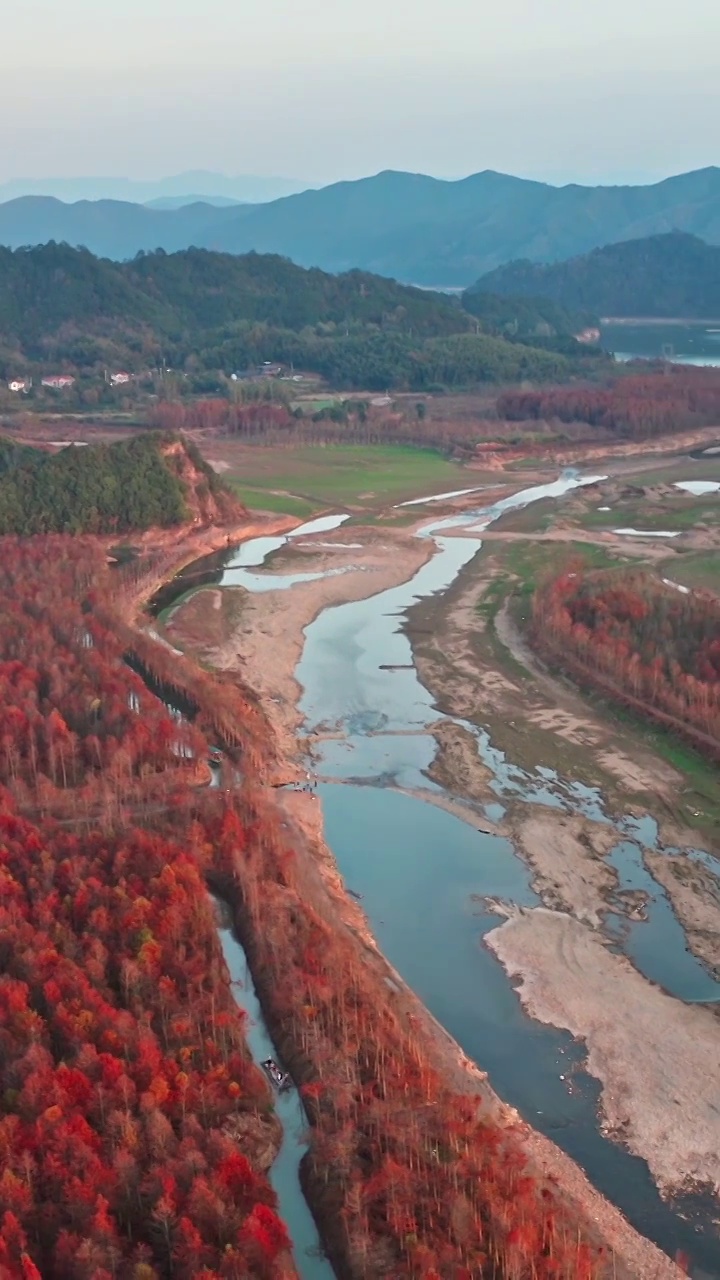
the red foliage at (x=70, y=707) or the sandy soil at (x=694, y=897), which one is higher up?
the red foliage at (x=70, y=707)

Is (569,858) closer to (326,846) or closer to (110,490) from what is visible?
(326,846)

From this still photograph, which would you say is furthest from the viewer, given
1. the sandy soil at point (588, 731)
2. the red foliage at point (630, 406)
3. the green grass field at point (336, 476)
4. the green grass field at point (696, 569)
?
the red foliage at point (630, 406)

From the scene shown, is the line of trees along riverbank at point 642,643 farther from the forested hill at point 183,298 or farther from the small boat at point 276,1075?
the forested hill at point 183,298

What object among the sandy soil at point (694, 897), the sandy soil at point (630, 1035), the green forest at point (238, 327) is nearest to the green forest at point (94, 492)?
the sandy soil at point (694, 897)

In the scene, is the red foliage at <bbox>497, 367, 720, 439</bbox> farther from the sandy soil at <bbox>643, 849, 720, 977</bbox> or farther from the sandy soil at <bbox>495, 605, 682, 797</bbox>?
the sandy soil at <bbox>643, 849, 720, 977</bbox>

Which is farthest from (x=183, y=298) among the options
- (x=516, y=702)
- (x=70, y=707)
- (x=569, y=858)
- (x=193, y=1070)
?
(x=193, y=1070)

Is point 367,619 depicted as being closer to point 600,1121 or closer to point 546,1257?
point 600,1121

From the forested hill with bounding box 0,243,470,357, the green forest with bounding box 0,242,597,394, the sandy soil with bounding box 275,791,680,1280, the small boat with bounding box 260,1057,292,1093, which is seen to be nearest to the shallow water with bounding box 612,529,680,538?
the sandy soil with bounding box 275,791,680,1280
